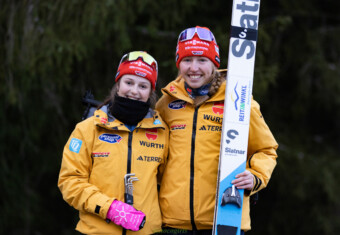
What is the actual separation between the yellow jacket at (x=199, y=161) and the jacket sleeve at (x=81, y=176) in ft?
1.38

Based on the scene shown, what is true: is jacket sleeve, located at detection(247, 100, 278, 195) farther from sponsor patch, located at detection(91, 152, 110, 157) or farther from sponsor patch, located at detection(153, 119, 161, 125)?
sponsor patch, located at detection(91, 152, 110, 157)

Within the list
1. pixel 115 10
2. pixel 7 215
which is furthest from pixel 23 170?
pixel 115 10

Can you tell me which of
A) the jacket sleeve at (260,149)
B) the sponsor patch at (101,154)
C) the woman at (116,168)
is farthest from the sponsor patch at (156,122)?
the jacket sleeve at (260,149)

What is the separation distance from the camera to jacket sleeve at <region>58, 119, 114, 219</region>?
2619 mm

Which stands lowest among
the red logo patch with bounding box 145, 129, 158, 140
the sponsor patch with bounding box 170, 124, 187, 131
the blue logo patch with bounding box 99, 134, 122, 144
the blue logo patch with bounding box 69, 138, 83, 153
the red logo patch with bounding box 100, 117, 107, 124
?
the blue logo patch with bounding box 69, 138, 83, 153

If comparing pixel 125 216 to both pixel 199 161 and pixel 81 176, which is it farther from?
pixel 199 161

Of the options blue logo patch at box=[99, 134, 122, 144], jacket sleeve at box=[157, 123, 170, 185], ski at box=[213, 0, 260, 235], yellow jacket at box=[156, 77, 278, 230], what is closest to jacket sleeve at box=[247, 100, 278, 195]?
yellow jacket at box=[156, 77, 278, 230]

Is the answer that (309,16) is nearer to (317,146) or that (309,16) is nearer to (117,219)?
(317,146)

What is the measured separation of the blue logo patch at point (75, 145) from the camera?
2.70m

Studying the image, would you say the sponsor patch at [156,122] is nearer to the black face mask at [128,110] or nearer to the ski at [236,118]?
the black face mask at [128,110]

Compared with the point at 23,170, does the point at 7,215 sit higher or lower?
lower

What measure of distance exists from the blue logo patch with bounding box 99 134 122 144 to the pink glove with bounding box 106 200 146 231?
369 mm

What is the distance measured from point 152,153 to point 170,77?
2436 millimetres

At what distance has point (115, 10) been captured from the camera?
14.8ft
